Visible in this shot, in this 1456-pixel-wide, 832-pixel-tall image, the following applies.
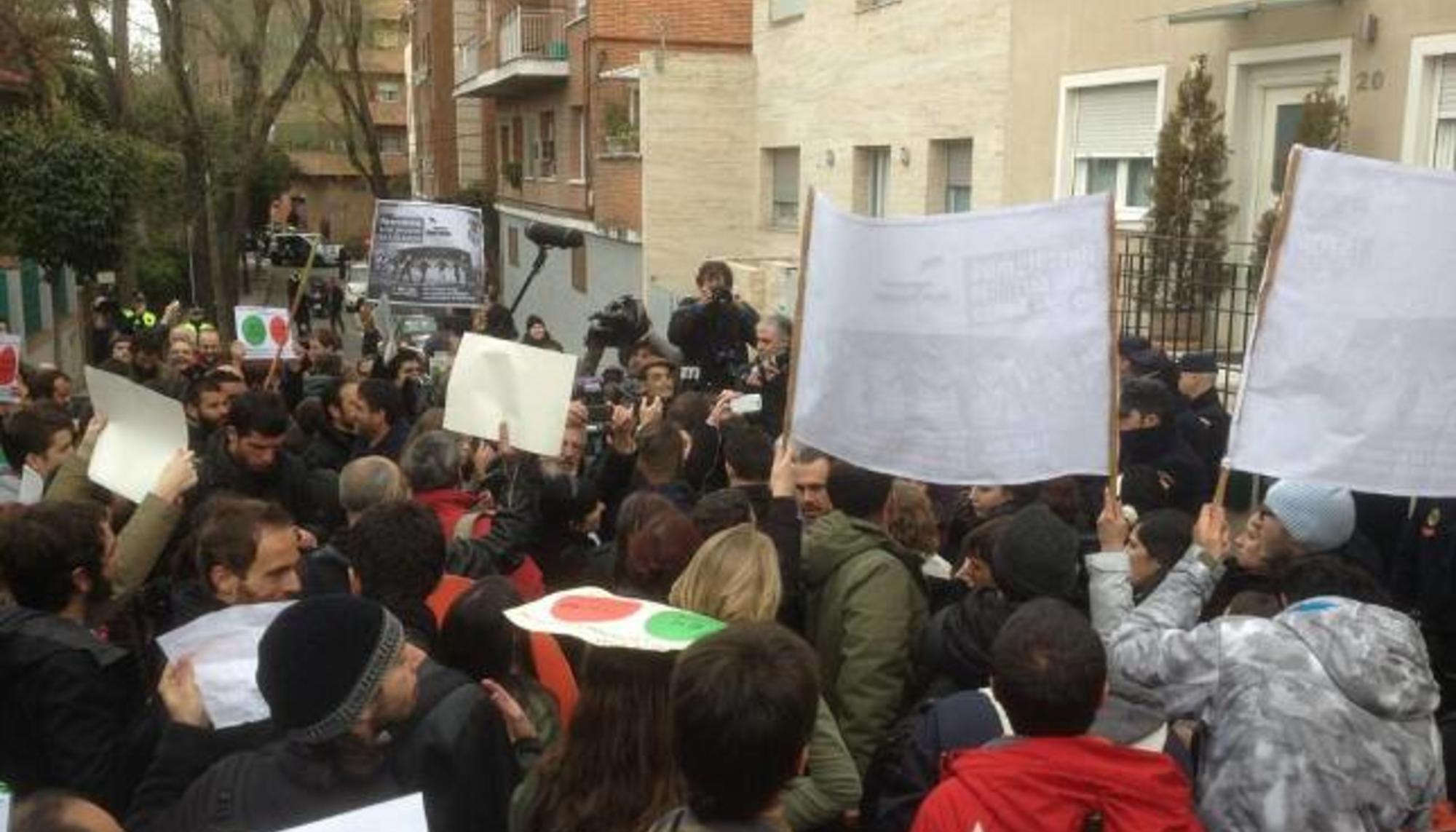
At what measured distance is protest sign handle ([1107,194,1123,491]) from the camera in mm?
3520

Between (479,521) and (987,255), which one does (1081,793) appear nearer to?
(987,255)

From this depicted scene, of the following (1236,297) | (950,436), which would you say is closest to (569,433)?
(950,436)

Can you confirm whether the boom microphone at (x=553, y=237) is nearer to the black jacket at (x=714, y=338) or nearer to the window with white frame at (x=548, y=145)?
the black jacket at (x=714, y=338)

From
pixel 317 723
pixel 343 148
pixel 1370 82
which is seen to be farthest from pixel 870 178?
pixel 343 148

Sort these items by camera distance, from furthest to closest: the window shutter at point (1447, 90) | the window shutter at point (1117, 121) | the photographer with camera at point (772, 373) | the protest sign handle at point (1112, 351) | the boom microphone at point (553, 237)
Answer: the window shutter at point (1117, 121) → the boom microphone at point (553, 237) → the window shutter at point (1447, 90) → the photographer with camera at point (772, 373) → the protest sign handle at point (1112, 351)

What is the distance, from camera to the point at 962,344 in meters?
3.77

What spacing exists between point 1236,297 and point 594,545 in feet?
23.9

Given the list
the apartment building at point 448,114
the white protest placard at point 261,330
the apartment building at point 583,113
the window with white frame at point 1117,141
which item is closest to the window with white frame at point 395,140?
the apartment building at point 448,114

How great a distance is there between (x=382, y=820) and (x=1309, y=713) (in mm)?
1730

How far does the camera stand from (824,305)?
406 cm

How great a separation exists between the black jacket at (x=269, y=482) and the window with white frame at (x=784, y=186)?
14620 millimetres

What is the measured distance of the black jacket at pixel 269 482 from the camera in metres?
5.23

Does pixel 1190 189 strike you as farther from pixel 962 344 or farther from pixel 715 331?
pixel 962 344

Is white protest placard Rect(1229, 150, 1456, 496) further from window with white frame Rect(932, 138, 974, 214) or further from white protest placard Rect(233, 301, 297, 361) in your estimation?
window with white frame Rect(932, 138, 974, 214)
